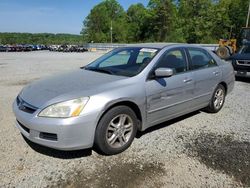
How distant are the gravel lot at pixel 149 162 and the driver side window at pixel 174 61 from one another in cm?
110

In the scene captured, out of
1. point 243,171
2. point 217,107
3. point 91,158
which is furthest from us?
point 217,107

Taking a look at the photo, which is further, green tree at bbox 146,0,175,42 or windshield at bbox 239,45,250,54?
green tree at bbox 146,0,175,42

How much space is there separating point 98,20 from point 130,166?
8061 centimetres

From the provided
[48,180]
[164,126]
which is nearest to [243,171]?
[164,126]

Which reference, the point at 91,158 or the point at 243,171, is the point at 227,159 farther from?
the point at 91,158

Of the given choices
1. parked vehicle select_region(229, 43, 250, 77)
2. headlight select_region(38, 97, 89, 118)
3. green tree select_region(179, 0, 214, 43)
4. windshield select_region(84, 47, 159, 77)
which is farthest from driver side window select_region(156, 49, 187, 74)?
green tree select_region(179, 0, 214, 43)

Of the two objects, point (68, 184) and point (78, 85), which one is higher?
point (78, 85)

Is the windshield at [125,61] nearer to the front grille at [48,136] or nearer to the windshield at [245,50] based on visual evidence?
the front grille at [48,136]

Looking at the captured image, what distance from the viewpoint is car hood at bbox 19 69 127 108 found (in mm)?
3018

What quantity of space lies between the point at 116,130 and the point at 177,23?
194 feet

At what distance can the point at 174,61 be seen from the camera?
165 inches

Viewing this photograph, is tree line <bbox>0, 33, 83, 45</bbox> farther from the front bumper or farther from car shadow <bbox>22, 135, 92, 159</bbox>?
the front bumper

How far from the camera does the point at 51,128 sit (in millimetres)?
2857

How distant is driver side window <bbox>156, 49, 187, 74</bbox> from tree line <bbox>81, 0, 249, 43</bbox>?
45.1m
